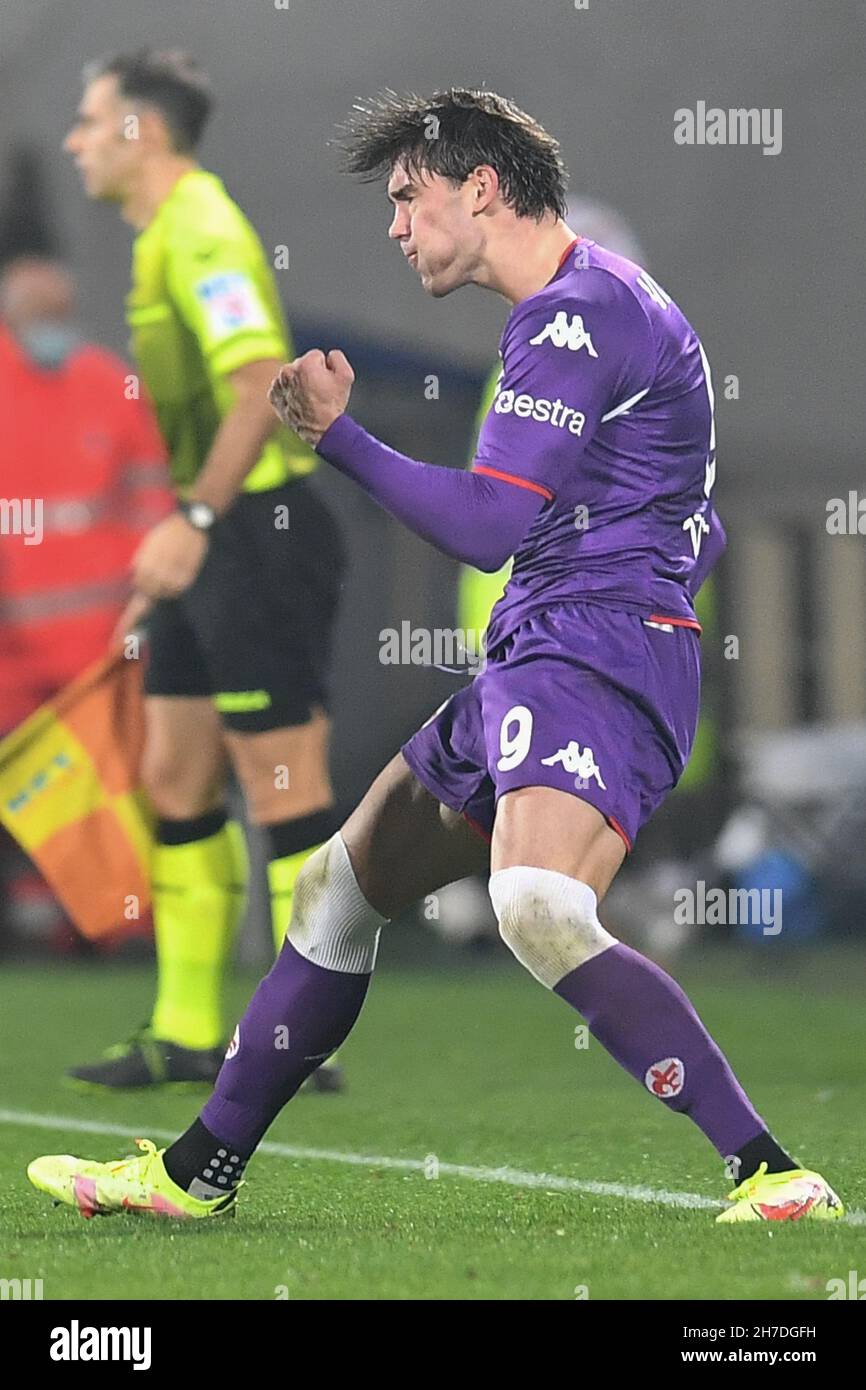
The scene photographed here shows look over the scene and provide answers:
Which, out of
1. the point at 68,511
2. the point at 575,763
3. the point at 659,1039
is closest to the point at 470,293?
the point at 68,511

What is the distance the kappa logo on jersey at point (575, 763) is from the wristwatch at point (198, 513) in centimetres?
307

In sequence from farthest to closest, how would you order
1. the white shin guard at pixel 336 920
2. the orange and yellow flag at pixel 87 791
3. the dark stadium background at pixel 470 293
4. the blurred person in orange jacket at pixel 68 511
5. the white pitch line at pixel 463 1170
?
the dark stadium background at pixel 470 293 → the blurred person in orange jacket at pixel 68 511 → the orange and yellow flag at pixel 87 791 → the white pitch line at pixel 463 1170 → the white shin guard at pixel 336 920

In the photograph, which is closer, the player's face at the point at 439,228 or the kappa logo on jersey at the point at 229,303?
the player's face at the point at 439,228

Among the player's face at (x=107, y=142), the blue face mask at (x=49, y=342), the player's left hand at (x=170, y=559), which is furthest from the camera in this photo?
the blue face mask at (x=49, y=342)

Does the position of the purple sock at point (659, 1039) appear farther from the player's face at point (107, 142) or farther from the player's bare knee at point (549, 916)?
the player's face at point (107, 142)

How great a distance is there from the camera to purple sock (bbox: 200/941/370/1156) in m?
4.27

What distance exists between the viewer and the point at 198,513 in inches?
273

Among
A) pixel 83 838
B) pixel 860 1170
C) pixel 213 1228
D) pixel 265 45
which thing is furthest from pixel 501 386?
pixel 265 45

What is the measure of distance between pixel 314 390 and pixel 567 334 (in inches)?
16.0

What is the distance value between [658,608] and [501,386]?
46 centimetres

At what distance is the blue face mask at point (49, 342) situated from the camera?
41.2 feet

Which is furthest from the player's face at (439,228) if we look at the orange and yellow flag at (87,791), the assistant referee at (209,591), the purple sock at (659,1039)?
the orange and yellow flag at (87,791)

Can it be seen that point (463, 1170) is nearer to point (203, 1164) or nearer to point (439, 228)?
point (203, 1164)

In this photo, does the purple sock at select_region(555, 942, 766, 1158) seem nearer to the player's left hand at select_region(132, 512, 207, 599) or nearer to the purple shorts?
the purple shorts
